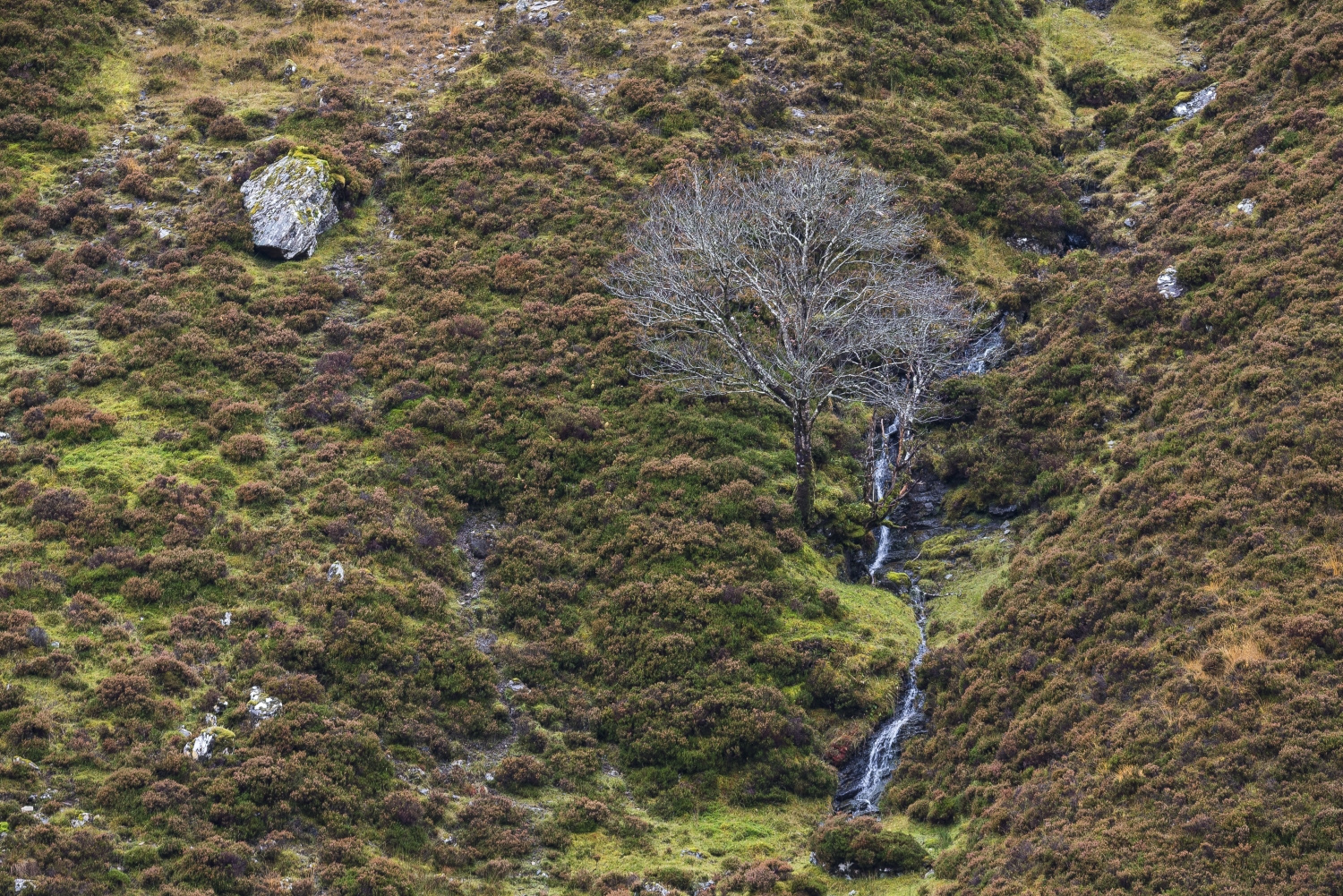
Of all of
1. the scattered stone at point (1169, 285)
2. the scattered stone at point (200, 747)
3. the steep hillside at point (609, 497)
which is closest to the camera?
the steep hillside at point (609, 497)

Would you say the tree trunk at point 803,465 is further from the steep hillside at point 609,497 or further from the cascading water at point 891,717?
the cascading water at point 891,717

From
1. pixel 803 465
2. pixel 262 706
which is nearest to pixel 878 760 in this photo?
pixel 803 465

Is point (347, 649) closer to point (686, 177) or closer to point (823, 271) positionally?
point (823, 271)

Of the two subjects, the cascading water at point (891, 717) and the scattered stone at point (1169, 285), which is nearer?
the cascading water at point (891, 717)

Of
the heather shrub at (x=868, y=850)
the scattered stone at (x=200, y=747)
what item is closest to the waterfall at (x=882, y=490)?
the heather shrub at (x=868, y=850)

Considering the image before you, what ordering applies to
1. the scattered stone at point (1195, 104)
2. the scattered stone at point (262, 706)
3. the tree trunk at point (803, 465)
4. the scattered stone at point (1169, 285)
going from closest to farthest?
the scattered stone at point (262, 706), the tree trunk at point (803, 465), the scattered stone at point (1169, 285), the scattered stone at point (1195, 104)

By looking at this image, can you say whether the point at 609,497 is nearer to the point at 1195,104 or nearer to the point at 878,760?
the point at 878,760
